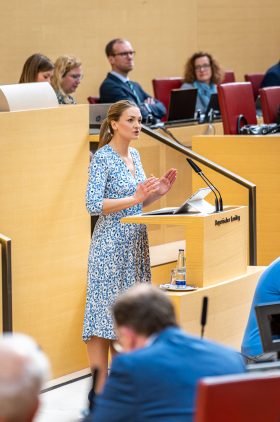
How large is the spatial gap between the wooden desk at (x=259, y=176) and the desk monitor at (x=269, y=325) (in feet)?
11.6

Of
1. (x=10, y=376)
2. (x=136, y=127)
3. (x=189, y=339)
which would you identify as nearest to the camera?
(x=10, y=376)

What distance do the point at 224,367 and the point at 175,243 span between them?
4809 millimetres

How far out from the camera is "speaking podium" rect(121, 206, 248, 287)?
17.7 feet

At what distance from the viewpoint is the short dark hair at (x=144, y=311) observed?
2.87 metres

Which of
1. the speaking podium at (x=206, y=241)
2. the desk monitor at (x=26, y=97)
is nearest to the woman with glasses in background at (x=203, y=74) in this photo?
the desk monitor at (x=26, y=97)

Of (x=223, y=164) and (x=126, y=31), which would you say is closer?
(x=223, y=164)

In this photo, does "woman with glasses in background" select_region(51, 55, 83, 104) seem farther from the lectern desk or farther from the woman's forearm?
the woman's forearm

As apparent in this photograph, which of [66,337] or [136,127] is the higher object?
[136,127]

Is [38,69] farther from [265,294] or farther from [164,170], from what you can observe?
[265,294]

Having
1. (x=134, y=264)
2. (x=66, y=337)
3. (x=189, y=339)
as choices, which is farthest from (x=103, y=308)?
(x=189, y=339)

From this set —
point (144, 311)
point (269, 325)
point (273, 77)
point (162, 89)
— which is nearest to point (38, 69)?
point (162, 89)

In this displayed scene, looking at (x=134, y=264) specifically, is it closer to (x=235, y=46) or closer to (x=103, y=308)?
(x=103, y=308)

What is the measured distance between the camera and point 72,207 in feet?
21.1

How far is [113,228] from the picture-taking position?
5539 mm
